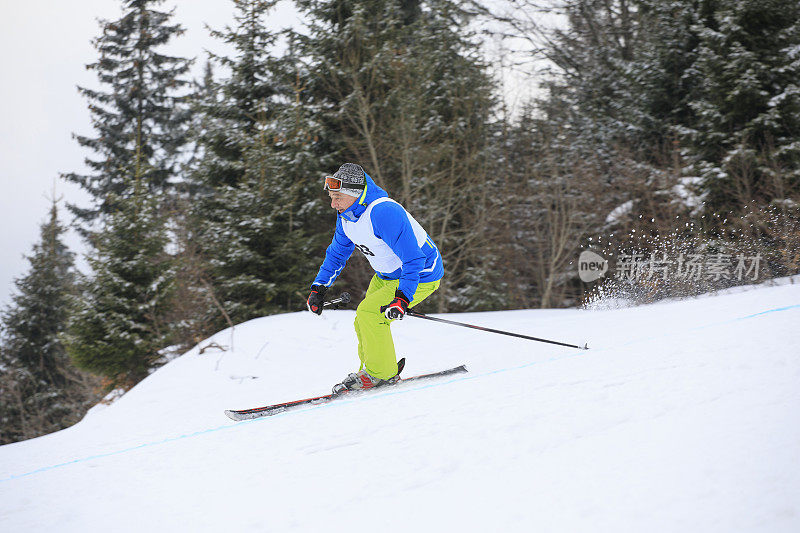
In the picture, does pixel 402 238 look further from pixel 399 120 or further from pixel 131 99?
pixel 131 99

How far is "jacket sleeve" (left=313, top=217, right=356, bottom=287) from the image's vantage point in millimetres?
4629

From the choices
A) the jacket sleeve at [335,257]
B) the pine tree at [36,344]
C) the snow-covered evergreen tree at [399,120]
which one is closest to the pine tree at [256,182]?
the snow-covered evergreen tree at [399,120]

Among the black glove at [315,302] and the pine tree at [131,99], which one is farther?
the pine tree at [131,99]

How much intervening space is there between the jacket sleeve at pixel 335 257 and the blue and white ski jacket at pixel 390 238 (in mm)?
218

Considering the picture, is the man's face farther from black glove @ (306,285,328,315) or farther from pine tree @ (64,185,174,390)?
pine tree @ (64,185,174,390)

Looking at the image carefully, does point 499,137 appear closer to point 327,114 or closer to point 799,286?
point 327,114

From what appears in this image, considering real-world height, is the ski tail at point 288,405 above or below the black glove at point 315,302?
below

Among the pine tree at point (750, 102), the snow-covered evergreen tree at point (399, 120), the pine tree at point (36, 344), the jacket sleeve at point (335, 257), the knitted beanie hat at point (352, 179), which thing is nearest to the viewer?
the knitted beanie hat at point (352, 179)

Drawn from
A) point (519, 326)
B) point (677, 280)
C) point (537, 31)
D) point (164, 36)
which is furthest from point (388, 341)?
point (164, 36)

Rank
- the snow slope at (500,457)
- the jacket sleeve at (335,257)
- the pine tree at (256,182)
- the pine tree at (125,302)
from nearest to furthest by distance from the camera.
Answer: the snow slope at (500,457) < the jacket sleeve at (335,257) < the pine tree at (125,302) < the pine tree at (256,182)

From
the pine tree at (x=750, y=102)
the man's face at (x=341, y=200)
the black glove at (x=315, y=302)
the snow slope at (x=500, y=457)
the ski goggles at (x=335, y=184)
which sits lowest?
Result: the snow slope at (x=500, y=457)

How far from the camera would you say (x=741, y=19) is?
12664 mm

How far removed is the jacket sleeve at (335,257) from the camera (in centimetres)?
463

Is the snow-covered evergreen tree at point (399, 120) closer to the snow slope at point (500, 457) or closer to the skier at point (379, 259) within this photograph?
the skier at point (379, 259)
